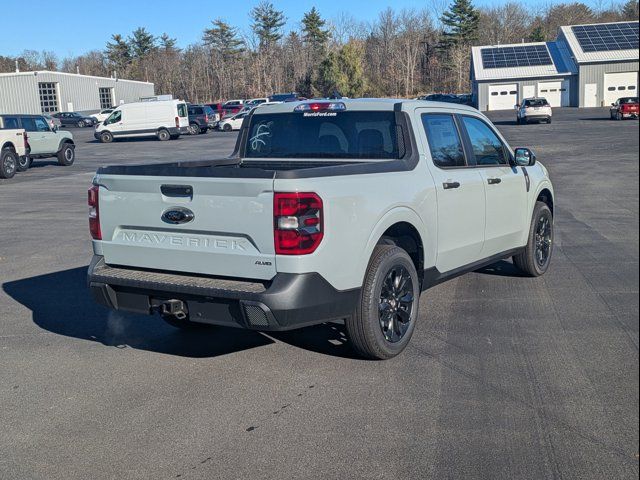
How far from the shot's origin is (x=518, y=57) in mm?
67562

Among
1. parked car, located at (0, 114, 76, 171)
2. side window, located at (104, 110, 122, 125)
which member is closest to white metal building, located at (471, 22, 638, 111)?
side window, located at (104, 110, 122, 125)

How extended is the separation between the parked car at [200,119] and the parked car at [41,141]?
22270 mm

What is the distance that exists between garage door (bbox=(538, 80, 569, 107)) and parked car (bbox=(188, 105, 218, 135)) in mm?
30871

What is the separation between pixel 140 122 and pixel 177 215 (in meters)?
40.0

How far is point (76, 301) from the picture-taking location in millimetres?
7500

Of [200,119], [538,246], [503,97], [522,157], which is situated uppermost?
[503,97]

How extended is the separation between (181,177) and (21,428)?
1.90m

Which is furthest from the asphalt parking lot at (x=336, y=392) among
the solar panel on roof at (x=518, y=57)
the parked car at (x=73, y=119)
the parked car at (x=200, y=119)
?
the solar panel on roof at (x=518, y=57)

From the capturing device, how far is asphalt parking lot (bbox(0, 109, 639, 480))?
387cm

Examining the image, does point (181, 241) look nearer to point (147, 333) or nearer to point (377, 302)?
point (377, 302)

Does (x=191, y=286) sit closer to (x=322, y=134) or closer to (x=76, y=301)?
(x=322, y=134)

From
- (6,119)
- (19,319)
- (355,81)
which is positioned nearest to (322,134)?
(19,319)

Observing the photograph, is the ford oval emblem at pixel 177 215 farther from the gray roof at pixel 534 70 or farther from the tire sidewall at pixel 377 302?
the gray roof at pixel 534 70

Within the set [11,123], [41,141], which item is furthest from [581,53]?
[11,123]
